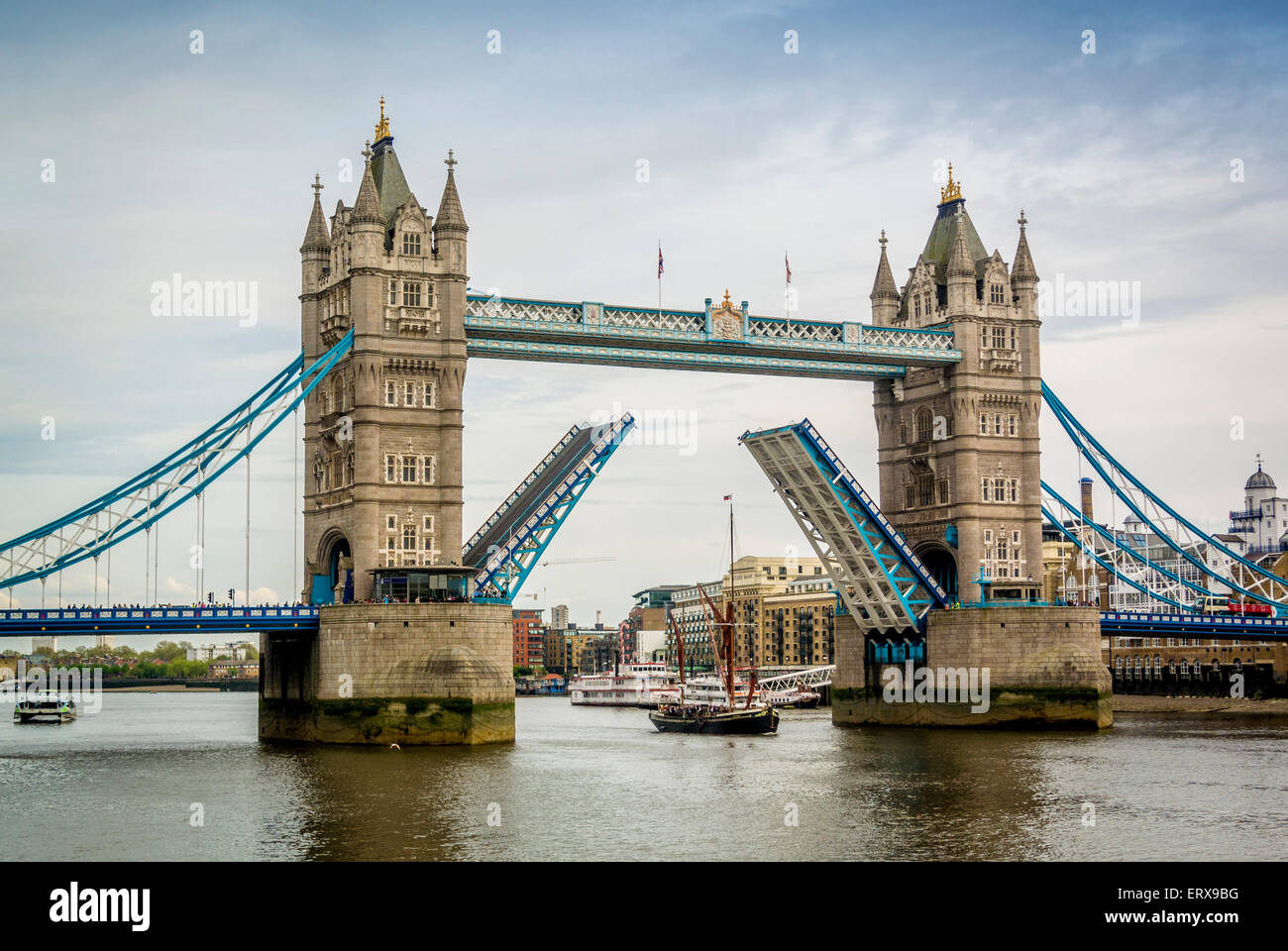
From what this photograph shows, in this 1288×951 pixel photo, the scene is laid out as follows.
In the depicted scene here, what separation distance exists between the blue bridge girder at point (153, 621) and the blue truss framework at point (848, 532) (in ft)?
74.9

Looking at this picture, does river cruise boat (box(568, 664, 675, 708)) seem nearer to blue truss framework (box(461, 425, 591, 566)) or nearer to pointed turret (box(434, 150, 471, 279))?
blue truss framework (box(461, 425, 591, 566))

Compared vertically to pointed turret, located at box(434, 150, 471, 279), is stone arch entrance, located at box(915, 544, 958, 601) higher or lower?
lower

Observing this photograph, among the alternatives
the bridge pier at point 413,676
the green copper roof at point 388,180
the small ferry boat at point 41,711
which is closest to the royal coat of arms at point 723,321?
the green copper roof at point 388,180

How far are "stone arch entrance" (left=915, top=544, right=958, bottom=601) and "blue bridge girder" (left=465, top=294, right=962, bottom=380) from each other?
924 cm

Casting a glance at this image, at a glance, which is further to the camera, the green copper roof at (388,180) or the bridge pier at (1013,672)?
the bridge pier at (1013,672)

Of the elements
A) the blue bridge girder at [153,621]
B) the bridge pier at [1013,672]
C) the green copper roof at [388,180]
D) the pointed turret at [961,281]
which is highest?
the green copper roof at [388,180]

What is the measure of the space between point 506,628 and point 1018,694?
24.3 m

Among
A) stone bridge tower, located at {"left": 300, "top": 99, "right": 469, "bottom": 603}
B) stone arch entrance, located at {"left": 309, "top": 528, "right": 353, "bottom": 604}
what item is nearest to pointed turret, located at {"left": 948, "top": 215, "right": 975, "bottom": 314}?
stone bridge tower, located at {"left": 300, "top": 99, "right": 469, "bottom": 603}

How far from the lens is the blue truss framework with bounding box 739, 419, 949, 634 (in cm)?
7038

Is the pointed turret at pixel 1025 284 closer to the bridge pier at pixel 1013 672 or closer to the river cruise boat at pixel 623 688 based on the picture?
the bridge pier at pixel 1013 672

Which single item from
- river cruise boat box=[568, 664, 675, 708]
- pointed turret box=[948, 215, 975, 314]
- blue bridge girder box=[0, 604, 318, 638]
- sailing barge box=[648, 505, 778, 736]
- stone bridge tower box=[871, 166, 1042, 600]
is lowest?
A: river cruise boat box=[568, 664, 675, 708]

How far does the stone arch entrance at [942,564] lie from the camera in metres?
76.9
